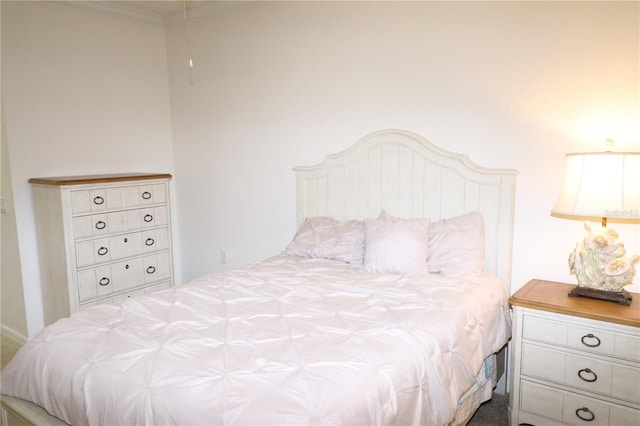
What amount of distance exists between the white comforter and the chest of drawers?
4.60ft

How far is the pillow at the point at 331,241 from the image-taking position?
9.30 ft

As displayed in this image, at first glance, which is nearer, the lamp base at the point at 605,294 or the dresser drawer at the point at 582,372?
the dresser drawer at the point at 582,372

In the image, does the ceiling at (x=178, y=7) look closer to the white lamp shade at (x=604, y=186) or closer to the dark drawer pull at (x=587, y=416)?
the white lamp shade at (x=604, y=186)

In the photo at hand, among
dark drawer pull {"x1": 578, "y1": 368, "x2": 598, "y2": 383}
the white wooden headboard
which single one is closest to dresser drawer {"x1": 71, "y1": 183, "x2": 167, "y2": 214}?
the white wooden headboard

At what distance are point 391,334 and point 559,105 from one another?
62.2 inches

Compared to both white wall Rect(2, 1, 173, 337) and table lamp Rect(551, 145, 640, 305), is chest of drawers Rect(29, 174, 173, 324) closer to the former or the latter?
white wall Rect(2, 1, 173, 337)

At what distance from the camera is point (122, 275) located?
361 centimetres

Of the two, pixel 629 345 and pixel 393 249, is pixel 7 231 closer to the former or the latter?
pixel 393 249

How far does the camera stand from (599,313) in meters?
2.02

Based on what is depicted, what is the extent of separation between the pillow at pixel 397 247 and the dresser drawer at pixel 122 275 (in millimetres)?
2002

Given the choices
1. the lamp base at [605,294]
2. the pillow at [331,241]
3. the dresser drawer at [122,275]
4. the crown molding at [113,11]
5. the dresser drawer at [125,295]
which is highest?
the crown molding at [113,11]

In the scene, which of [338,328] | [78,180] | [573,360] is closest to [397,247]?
[338,328]

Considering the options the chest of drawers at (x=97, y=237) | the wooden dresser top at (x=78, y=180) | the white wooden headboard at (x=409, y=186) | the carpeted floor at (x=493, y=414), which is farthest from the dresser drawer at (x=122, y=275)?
the carpeted floor at (x=493, y=414)

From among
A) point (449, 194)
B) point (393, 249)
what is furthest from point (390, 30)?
point (393, 249)
